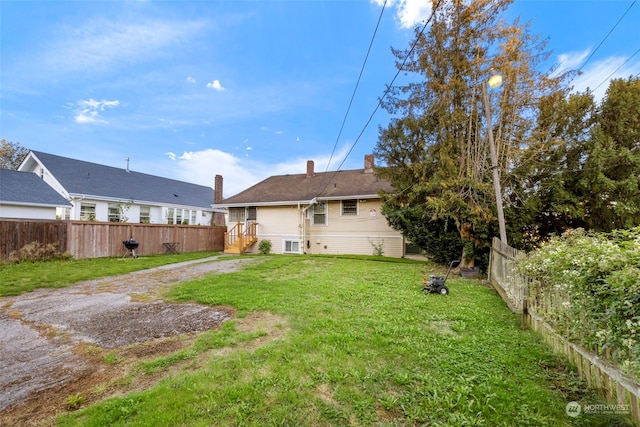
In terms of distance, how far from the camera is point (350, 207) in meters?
15.1

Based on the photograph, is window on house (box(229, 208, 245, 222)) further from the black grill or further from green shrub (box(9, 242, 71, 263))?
green shrub (box(9, 242, 71, 263))

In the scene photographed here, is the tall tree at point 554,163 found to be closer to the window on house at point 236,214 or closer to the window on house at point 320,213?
the window on house at point 320,213

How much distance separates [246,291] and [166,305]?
1.66 metres

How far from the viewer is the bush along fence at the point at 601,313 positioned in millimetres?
1761

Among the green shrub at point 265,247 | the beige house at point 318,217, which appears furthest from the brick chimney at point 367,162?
the green shrub at point 265,247

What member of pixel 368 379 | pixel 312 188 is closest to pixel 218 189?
pixel 312 188

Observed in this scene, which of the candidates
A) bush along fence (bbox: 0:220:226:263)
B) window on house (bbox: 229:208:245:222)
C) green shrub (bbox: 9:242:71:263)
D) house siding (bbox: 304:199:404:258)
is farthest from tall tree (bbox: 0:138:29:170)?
house siding (bbox: 304:199:404:258)

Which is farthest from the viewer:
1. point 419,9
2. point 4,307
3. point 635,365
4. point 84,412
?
point 419,9

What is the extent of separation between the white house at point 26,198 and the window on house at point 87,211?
2570 millimetres

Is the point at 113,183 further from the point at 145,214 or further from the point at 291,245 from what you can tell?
the point at 291,245

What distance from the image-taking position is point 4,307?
216 inches

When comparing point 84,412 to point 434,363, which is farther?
point 434,363

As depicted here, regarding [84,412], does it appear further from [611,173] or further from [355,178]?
[355,178]

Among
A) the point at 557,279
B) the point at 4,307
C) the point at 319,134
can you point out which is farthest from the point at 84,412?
the point at 319,134
